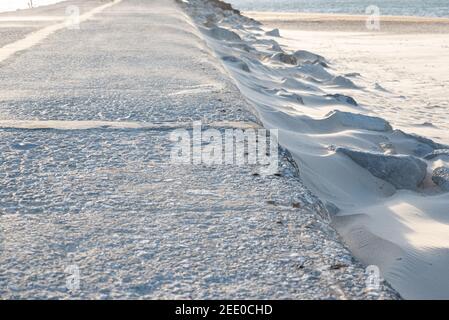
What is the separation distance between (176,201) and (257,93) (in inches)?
178

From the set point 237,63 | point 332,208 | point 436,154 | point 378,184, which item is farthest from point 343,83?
point 332,208

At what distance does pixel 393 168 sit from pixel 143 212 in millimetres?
2331

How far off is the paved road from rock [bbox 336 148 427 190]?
3.03ft

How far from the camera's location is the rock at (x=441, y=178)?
4285 mm

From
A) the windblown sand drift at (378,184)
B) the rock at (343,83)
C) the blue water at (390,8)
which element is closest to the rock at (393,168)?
the windblown sand drift at (378,184)

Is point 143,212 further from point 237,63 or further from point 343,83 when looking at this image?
point 343,83

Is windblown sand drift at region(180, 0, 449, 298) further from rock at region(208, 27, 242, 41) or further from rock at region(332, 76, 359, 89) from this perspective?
rock at region(208, 27, 242, 41)

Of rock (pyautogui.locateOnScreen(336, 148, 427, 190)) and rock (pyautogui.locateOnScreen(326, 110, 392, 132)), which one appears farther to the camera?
rock (pyautogui.locateOnScreen(326, 110, 392, 132))

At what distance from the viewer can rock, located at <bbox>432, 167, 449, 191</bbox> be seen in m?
4.29

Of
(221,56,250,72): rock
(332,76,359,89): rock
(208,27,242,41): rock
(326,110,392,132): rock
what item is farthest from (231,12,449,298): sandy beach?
(208,27,242,41): rock

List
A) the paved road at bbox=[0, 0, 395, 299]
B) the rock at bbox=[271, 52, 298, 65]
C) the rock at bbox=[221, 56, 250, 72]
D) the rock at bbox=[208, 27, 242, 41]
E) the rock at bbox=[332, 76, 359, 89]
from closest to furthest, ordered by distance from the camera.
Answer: the paved road at bbox=[0, 0, 395, 299] < the rock at bbox=[221, 56, 250, 72] < the rock at bbox=[332, 76, 359, 89] < the rock at bbox=[271, 52, 298, 65] < the rock at bbox=[208, 27, 242, 41]
